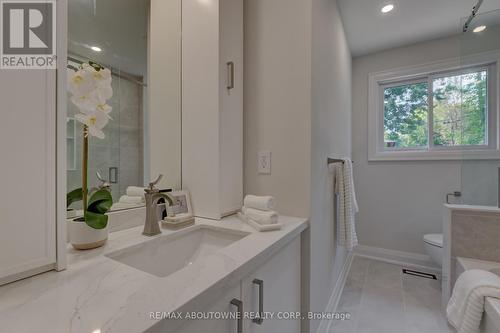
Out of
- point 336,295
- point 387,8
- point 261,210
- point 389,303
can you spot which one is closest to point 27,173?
point 261,210

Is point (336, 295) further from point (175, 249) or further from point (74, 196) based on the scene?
point (74, 196)

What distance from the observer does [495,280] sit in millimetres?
948

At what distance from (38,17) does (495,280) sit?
188 centimetres

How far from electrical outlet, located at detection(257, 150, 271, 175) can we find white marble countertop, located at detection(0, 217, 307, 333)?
57 cm

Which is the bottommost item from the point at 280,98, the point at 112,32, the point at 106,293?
the point at 106,293

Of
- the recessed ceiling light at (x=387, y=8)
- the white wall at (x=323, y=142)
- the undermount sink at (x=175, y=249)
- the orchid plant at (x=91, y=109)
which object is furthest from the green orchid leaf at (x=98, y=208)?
the recessed ceiling light at (x=387, y=8)

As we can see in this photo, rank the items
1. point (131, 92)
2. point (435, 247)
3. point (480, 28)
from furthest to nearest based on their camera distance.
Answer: point (435, 247)
point (480, 28)
point (131, 92)

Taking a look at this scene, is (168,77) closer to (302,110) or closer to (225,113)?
(225,113)

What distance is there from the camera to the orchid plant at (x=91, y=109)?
2.26ft

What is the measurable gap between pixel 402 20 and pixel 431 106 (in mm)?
1013

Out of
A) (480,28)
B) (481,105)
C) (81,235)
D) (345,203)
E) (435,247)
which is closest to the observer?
(81,235)

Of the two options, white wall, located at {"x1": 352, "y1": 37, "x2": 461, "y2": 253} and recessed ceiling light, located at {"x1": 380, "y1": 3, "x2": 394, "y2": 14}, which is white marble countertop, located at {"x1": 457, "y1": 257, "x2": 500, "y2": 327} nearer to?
white wall, located at {"x1": 352, "y1": 37, "x2": 461, "y2": 253}

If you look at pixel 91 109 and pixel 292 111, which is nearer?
pixel 91 109

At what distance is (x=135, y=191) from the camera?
1098 millimetres
